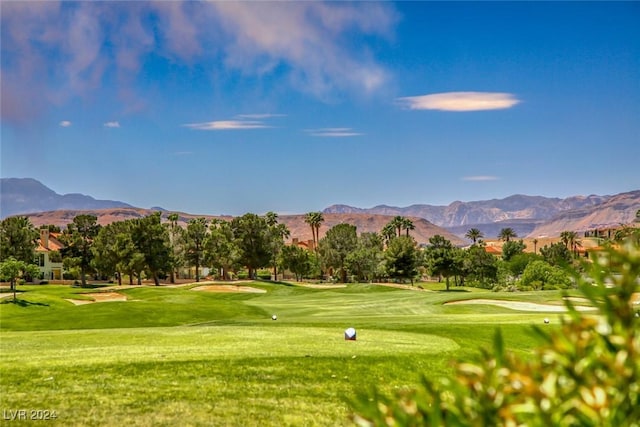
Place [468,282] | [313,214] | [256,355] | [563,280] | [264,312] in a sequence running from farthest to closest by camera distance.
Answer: [313,214] < [468,282] < [563,280] < [264,312] < [256,355]

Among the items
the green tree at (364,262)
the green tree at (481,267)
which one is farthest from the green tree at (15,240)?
the green tree at (481,267)

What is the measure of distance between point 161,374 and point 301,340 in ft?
25.8

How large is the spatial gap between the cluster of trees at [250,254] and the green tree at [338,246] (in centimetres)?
18

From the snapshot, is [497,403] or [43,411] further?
[43,411]

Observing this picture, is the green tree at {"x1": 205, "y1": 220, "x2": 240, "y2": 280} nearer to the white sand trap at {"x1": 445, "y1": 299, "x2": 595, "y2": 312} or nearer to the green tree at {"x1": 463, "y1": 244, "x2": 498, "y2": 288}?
the green tree at {"x1": 463, "y1": 244, "x2": 498, "y2": 288}

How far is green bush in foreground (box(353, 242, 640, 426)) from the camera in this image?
262cm

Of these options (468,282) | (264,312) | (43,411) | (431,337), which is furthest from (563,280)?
(43,411)

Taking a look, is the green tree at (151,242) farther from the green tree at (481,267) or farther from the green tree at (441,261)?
the green tree at (481,267)

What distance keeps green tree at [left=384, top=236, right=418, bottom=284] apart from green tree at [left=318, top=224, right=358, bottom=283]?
65.5ft

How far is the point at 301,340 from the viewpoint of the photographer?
21.9 m

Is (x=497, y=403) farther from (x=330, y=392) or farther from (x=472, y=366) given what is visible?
(x=330, y=392)

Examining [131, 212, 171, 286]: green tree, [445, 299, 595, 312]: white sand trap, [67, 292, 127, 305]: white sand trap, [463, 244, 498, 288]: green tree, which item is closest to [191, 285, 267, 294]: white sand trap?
[131, 212, 171, 286]: green tree

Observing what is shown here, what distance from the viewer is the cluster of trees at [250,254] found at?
9300 centimetres

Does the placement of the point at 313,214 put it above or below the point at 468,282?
above
